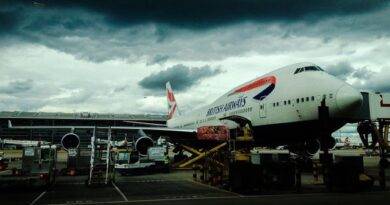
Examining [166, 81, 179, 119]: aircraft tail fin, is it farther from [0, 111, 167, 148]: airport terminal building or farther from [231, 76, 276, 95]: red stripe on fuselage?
[0, 111, 167, 148]: airport terminal building

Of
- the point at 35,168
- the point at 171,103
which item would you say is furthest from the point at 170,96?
the point at 35,168

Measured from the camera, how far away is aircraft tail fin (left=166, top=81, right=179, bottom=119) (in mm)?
51281

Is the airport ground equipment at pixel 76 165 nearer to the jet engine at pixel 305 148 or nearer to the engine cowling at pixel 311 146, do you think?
the jet engine at pixel 305 148

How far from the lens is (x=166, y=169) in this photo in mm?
29141

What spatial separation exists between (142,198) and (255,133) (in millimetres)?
11946

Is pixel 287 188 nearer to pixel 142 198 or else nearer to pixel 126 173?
pixel 142 198

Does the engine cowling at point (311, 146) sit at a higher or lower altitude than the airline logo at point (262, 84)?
lower

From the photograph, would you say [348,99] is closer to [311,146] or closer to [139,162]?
[311,146]

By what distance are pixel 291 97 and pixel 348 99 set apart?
3.48 metres

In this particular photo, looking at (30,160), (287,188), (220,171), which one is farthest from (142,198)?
(30,160)

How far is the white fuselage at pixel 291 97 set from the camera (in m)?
19.2

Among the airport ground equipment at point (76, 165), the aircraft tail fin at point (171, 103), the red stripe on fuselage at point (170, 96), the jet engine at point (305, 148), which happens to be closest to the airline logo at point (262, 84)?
the jet engine at point (305, 148)

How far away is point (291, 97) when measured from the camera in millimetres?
21578

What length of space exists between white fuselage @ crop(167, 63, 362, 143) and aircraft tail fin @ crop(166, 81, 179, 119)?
22.4 metres
